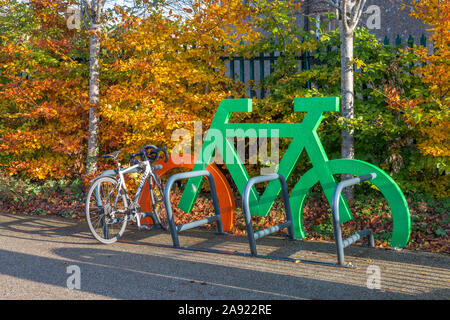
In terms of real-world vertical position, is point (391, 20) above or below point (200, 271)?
above

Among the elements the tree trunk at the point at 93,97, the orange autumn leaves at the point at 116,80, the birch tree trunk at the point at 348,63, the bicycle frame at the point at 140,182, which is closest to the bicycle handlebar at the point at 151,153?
the bicycle frame at the point at 140,182

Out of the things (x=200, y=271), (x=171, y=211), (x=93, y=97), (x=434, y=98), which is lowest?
(x=200, y=271)

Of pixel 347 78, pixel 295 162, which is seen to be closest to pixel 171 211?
pixel 295 162

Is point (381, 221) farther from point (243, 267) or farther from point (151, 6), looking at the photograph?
point (151, 6)

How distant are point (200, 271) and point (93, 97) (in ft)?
13.6

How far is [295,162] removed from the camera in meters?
5.86

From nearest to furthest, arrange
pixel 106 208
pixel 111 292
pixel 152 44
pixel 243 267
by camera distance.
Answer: pixel 111 292 → pixel 243 267 → pixel 106 208 → pixel 152 44

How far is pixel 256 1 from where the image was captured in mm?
7137

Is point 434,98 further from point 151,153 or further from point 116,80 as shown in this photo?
point 116,80

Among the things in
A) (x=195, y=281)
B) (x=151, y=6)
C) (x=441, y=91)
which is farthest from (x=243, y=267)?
(x=151, y=6)

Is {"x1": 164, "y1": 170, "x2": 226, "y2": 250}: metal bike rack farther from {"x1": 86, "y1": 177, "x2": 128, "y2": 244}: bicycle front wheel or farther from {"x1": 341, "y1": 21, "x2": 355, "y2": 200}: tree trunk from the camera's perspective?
{"x1": 341, "y1": 21, "x2": 355, "y2": 200}: tree trunk
